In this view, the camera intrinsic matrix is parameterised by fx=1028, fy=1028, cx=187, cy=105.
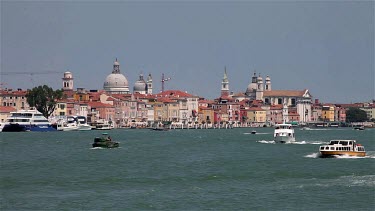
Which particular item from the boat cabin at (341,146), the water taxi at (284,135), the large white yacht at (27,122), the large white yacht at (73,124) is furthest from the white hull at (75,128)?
the boat cabin at (341,146)

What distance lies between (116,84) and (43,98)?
212 ft

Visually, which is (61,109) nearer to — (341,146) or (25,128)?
(25,128)

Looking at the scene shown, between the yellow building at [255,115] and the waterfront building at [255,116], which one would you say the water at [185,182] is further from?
the yellow building at [255,115]

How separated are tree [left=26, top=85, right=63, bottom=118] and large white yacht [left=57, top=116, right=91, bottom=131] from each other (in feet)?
8.24

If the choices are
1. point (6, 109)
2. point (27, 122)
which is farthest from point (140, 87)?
point (27, 122)

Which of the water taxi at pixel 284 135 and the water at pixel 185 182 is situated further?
the water taxi at pixel 284 135

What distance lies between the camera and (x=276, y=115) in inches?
7544

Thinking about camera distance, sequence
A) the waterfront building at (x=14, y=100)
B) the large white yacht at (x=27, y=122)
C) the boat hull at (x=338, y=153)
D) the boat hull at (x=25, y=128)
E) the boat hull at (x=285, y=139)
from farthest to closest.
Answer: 1. the waterfront building at (x=14, y=100)
2. the large white yacht at (x=27, y=122)
3. the boat hull at (x=25, y=128)
4. the boat hull at (x=285, y=139)
5. the boat hull at (x=338, y=153)

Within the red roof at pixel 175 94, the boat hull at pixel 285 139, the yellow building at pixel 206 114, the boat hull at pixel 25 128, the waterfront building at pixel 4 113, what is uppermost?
the red roof at pixel 175 94

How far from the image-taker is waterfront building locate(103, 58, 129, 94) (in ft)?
594

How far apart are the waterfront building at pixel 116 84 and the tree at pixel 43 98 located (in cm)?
6181

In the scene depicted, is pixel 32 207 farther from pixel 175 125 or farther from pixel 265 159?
pixel 175 125

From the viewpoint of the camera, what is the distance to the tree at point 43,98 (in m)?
116

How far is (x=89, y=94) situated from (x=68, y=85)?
22138 millimetres
